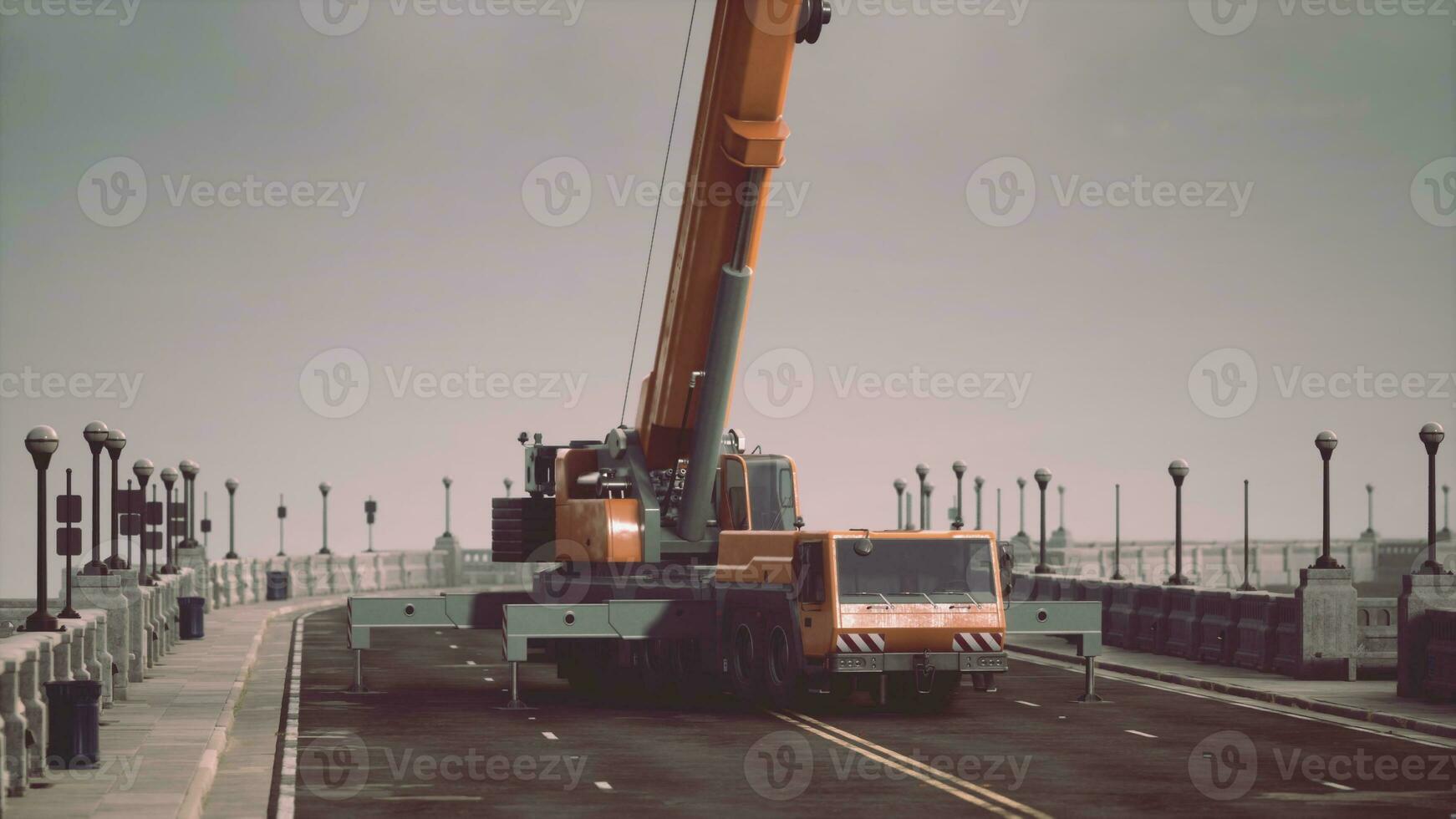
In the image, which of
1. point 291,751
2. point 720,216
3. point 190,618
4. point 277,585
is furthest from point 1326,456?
point 277,585

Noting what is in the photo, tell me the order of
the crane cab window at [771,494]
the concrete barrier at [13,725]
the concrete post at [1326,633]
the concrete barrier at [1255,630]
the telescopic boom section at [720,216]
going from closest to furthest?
the concrete barrier at [13,725] → the telescopic boom section at [720,216] → the crane cab window at [771,494] → the concrete post at [1326,633] → the concrete barrier at [1255,630]

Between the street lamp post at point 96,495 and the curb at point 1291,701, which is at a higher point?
the street lamp post at point 96,495

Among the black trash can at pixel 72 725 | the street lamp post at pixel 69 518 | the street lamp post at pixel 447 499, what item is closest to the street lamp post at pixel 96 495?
the street lamp post at pixel 69 518

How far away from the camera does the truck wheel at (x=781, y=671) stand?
91.8 feet

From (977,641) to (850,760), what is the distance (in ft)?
17.2

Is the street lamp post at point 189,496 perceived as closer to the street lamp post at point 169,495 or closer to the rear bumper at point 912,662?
the street lamp post at point 169,495

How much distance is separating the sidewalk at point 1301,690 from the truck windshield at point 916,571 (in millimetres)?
5482

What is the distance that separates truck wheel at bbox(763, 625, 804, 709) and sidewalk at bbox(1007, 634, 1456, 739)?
25.4ft

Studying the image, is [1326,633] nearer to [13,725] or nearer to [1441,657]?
[1441,657]

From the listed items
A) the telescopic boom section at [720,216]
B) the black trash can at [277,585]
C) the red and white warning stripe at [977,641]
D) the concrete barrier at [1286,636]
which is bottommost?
the black trash can at [277,585]

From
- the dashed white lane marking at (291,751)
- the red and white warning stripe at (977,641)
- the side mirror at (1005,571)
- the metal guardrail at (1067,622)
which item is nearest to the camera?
the dashed white lane marking at (291,751)

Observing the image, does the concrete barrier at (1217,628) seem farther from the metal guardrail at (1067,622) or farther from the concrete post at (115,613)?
the concrete post at (115,613)

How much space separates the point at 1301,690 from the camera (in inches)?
1271

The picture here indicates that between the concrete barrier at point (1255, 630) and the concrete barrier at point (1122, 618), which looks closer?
the concrete barrier at point (1255, 630)
